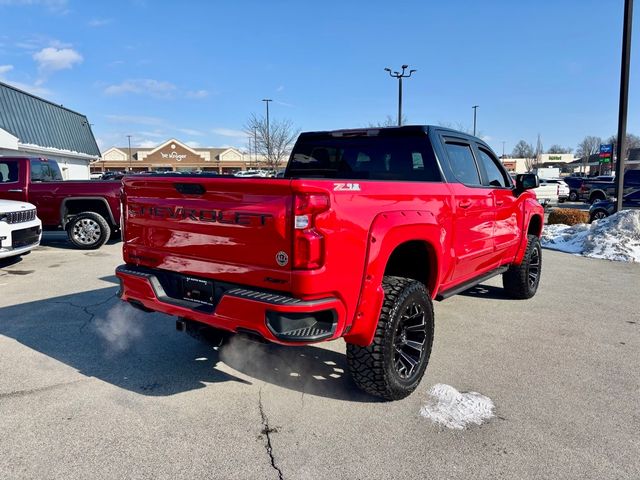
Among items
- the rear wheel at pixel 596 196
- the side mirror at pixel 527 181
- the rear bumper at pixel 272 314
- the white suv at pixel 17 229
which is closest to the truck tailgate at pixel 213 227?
the rear bumper at pixel 272 314

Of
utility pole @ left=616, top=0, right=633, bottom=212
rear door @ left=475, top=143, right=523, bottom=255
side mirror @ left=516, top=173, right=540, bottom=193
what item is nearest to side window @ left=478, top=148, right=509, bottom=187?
rear door @ left=475, top=143, right=523, bottom=255

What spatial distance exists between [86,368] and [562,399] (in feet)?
12.4

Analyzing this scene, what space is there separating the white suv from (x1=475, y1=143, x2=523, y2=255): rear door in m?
6.96

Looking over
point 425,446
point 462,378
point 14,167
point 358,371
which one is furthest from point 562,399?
point 14,167

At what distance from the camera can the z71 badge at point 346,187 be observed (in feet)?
9.00

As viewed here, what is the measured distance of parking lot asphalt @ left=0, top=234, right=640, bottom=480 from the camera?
266cm

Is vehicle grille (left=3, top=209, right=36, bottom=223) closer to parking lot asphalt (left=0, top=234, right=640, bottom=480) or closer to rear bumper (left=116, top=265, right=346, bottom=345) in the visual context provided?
parking lot asphalt (left=0, top=234, right=640, bottom=480)

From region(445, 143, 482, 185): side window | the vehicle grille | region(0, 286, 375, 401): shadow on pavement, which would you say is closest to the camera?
region(0, 286, 375, 401): shadow on pavement

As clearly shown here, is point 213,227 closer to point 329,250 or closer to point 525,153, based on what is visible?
point 329,250

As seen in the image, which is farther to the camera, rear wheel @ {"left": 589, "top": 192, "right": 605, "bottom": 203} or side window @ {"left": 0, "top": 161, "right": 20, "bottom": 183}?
rear wheel @ {"left": 589, "top": 192, "right": 605, "bottom": 203}

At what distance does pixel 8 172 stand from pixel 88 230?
1.98 meters

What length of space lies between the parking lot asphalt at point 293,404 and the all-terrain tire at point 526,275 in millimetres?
564

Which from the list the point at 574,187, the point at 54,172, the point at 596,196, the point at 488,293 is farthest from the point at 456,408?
the point at 574,187

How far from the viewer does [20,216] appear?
301 inches
